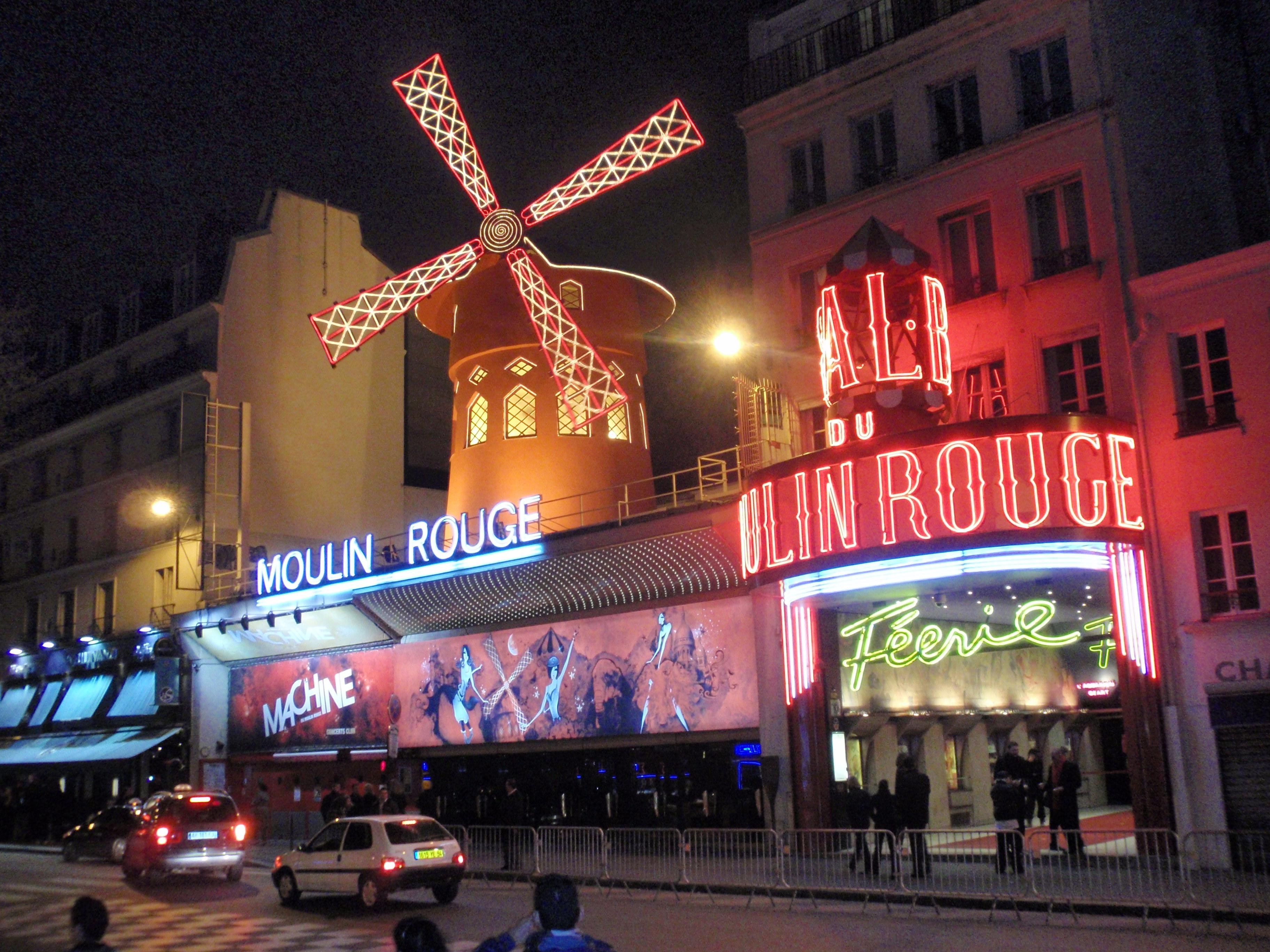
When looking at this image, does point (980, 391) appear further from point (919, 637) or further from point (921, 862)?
point (921, 862)

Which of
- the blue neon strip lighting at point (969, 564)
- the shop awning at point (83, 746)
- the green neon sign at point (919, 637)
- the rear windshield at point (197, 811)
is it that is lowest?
the rear windshield at point (197, 811)

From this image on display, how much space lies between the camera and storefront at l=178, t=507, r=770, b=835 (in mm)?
20578

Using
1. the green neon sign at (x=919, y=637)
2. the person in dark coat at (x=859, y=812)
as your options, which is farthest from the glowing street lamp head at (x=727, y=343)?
the person in dark coat at (x=859, y=812)

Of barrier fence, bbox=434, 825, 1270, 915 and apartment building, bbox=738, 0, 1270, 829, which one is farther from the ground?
apartment building, bbox=738, 0, 1270, 829

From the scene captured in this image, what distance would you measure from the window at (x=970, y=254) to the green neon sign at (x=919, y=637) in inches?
187

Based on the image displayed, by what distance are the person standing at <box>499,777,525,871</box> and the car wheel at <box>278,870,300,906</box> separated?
3.28 metres

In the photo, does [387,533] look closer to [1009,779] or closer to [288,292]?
[288,292]

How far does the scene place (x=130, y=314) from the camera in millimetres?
37812

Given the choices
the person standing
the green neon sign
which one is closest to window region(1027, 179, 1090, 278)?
the green neon sign

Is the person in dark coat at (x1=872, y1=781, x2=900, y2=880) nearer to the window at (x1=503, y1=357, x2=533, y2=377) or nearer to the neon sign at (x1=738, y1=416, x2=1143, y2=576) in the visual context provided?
the neon sign at (x1=738, y1=416, x2=1143, y2=576)

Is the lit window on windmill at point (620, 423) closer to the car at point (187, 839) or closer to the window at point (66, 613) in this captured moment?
the car at point (187, 839)

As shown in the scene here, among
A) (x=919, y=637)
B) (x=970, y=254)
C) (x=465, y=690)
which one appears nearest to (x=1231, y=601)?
(x=919, y=637)

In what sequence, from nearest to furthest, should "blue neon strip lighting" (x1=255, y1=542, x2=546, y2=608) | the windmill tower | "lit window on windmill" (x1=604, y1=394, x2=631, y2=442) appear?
"blue neon strip lighting" (x1=255, y1=542, x2=546, y2=608), the windmill tower, "lit window on windmill" (x1=604, y1=394, x2=631, y2=442)

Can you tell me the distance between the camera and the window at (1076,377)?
17.3 metres
